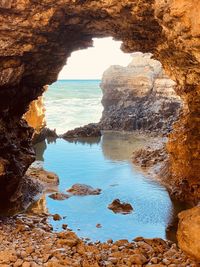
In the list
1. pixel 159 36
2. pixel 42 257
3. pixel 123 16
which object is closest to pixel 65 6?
pixel 123 16

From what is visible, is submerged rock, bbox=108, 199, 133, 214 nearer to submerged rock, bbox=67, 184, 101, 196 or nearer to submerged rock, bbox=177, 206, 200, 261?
submerged rock, bbox=67, 184, 101, 196

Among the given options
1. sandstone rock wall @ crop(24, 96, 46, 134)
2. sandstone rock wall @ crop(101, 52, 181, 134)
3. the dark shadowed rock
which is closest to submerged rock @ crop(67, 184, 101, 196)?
sandstone rock wall @ crop(24, 96, 46, 134)

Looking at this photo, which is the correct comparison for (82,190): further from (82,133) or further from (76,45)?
(82,133)

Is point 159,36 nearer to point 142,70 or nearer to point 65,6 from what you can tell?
point 65,6

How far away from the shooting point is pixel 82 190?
17031 millimetres

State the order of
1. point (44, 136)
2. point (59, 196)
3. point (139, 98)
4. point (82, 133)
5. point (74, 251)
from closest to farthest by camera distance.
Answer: point (74, 251)
point (59, 196)
point (44, 136)
point (82, 133)
point (139, 98)

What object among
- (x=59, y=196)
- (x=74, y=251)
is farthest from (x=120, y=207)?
(x=74, y=251)

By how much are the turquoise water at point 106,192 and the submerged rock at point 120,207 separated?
0.23 metres

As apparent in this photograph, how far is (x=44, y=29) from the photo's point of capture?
11930mm

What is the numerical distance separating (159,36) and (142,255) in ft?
22.0

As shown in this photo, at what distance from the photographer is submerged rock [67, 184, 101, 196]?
55.3ft

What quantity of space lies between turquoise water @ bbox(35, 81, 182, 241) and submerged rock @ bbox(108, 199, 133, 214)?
0.23 metres

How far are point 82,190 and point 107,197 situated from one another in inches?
50.8

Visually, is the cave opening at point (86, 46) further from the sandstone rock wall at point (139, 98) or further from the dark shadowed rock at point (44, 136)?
the sandstone rock wall at point (139, 98)
